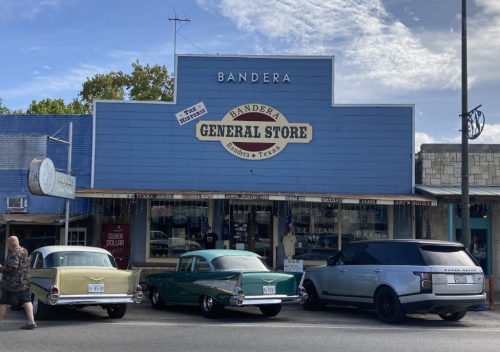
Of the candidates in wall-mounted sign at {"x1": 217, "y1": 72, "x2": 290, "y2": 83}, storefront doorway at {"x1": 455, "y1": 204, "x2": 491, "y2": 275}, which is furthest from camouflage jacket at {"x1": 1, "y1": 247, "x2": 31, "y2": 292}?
storefront doorway at {"x1": 455, "y1": 204, "x2": 491, "y2": 275}

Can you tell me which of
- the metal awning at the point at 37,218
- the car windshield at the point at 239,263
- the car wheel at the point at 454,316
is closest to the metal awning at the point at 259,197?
the metal awning at the point at 37,218

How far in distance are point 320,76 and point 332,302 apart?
346 inches

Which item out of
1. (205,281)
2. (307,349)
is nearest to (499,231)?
(205,281)

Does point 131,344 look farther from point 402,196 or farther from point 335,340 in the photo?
point 402,196

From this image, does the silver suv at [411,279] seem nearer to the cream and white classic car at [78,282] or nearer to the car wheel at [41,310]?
the cream and white classic car at [78,282]

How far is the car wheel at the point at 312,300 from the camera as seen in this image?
14438 millimetres

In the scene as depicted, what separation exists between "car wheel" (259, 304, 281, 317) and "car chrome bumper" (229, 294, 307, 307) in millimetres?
602

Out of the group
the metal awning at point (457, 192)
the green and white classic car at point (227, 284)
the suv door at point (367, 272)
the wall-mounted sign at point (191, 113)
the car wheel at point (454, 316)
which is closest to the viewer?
the green and white classic car at point (227, 284)

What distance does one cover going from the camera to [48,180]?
15461mm

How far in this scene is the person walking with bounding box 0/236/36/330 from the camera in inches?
407

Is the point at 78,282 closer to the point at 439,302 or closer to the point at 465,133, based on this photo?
the point at 439,302

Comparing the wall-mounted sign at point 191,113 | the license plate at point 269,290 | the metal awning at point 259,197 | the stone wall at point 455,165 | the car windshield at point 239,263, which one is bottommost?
the license plate at point 269,290

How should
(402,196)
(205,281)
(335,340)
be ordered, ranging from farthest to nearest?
(402,196)
(205,281)
(335,340)

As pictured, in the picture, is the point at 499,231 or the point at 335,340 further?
the point at 499,231
